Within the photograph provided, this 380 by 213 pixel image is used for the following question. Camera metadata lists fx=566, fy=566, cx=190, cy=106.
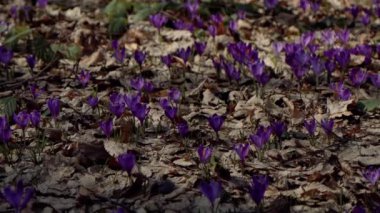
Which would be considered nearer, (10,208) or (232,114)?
(10,208)

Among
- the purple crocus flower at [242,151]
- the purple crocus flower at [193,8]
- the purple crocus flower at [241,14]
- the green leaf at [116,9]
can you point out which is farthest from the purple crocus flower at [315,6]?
the purple crocus flower at [242,151]

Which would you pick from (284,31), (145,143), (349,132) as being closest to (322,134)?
(349,132)

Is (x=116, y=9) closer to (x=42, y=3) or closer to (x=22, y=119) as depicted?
(x=42, y=3)

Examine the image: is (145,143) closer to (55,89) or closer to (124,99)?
(124,99)

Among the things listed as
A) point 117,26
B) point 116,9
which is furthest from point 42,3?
point 117,26

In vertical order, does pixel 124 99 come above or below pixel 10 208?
above

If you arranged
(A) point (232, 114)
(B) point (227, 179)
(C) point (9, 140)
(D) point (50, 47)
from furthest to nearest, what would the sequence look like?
(D) point (50, 47) → (A) point (232, 114) → (C) point (9, 140) → (B) point (227, 179)
